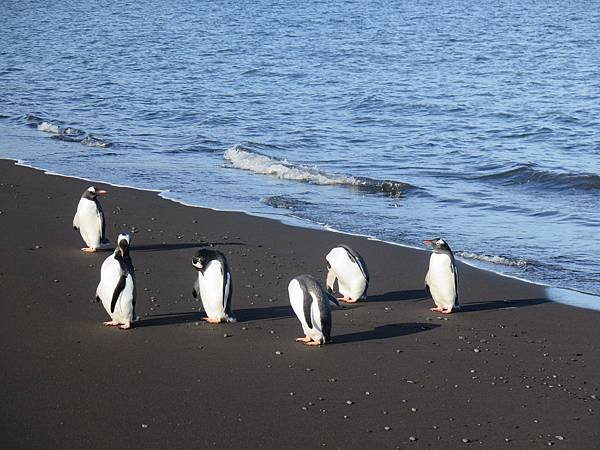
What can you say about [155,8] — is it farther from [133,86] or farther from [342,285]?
[342,285]

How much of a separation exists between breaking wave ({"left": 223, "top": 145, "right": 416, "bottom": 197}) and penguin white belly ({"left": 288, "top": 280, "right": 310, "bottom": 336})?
8590mm

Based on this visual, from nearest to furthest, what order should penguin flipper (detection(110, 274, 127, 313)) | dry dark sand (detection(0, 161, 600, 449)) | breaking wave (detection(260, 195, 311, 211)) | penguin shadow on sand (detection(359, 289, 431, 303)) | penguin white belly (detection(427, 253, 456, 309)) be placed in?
dry dark sand (detection(0, 161, 600, 449)), penguin flipper (detection(110, 274, 127, 313)), penguin white belly (detection(427, 253, 456, 309)), penguin shadow on sand (detection(359, 289, 431, 303)), breaking wave (detection(260, 195, 311, 211))

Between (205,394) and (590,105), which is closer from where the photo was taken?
(205,394)

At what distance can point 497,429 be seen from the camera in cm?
803

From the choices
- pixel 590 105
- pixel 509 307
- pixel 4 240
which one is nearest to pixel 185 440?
pixel 509 307

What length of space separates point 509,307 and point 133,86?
25645 millimetres

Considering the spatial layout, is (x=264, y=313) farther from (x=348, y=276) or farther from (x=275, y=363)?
(x=275, y=363)

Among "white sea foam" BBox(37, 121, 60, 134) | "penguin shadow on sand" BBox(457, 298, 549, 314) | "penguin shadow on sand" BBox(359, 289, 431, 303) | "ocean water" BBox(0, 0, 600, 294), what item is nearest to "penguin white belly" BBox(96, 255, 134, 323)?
"penguin shadow on sand" BBox(359, 289, 431, 303)

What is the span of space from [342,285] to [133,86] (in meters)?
25.1

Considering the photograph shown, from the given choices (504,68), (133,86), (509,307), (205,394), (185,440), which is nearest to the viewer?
(185,440)

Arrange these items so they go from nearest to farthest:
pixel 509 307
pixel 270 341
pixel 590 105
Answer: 1. pixel 270 341
2. pixel 509 307
3. pixel 590 105

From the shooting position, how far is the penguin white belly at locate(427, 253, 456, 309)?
11.0 m

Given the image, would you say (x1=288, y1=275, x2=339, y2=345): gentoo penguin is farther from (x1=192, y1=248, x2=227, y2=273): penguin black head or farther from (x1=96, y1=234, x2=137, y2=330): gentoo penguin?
(x1=96, y1=234, x2=137, y2=330): gentoo penguin

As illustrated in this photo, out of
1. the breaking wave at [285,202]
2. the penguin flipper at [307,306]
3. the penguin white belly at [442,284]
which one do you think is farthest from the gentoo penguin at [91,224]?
the breaking wave at [285,202]
